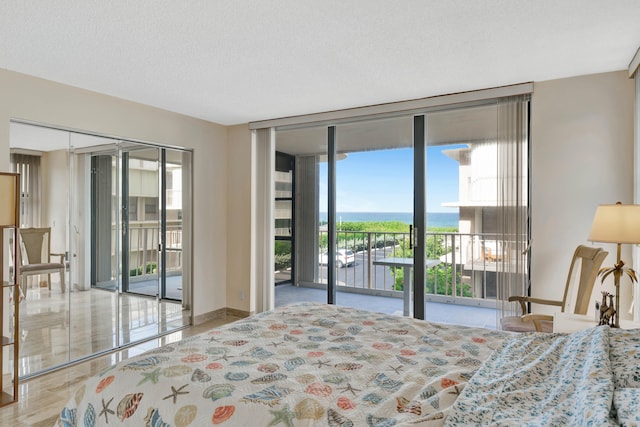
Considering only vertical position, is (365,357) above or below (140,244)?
below

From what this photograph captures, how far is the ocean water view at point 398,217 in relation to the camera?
163 inches

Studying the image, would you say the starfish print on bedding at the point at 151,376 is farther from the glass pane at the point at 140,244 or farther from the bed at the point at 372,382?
the glass pane at the point at 140,244

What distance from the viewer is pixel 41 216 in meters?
3.39

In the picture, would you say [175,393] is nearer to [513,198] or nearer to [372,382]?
[372,382]

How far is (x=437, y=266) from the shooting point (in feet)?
14.3

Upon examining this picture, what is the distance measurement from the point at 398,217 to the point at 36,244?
3.36 m

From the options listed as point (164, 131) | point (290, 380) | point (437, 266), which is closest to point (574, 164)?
point (437, 266)

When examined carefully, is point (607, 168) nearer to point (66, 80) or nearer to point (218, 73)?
point (218, 73)

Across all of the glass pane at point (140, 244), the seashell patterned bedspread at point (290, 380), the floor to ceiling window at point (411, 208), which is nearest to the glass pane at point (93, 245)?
the glass pane at point (140, 244)

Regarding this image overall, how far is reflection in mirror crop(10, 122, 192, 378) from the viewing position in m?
3.38

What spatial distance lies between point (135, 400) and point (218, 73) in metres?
2.51

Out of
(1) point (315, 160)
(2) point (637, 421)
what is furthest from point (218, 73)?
(2) point (637, 421)

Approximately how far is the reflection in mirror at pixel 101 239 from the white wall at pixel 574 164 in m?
3.70

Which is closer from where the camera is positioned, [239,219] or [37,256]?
[37,256]
